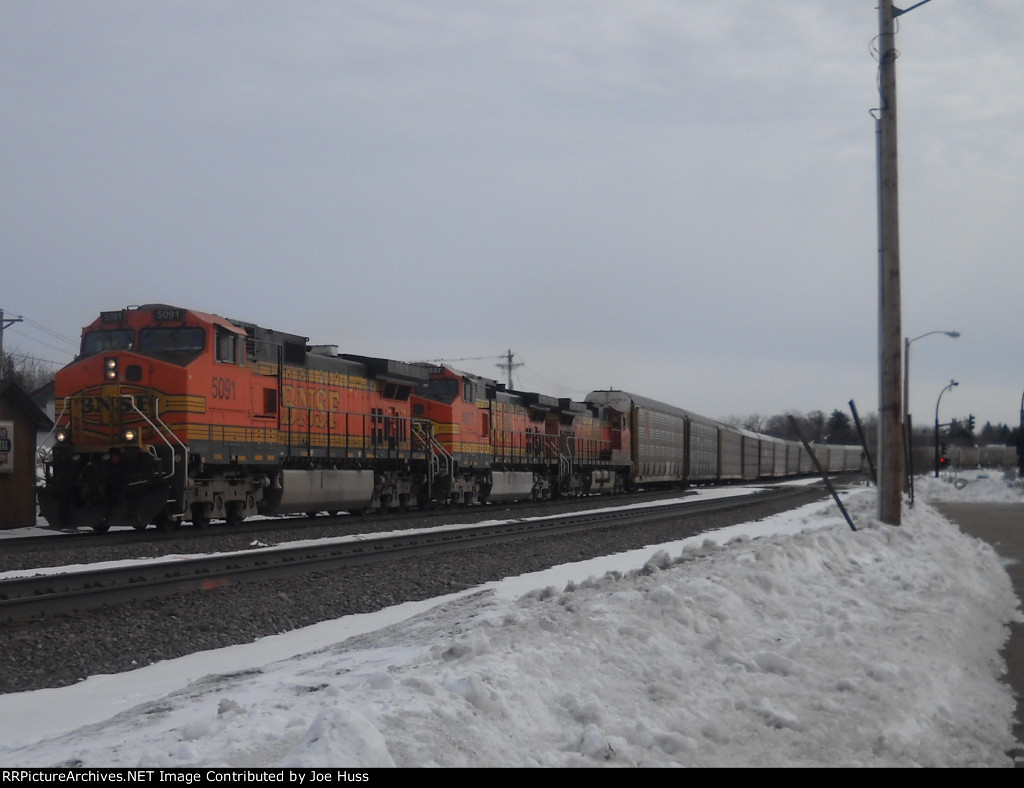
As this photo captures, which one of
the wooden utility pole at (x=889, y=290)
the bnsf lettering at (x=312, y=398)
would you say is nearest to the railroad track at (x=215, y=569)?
the bnsf lettering at (x=312, y=398)

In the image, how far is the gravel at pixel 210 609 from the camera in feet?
23.7

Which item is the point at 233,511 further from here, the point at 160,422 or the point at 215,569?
the point at 215,569

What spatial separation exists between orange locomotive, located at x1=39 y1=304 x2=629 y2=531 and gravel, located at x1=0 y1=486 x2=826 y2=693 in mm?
1961

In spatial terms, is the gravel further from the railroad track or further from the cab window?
the cab window

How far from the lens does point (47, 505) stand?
55.3 ft

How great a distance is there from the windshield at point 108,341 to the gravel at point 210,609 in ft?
14.5

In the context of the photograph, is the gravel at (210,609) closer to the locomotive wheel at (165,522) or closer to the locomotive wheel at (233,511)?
the locomotive wheel at (165,522)

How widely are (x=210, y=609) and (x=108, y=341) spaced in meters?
10.7

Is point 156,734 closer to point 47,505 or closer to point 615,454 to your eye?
point 47,505

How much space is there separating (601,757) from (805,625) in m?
3.52

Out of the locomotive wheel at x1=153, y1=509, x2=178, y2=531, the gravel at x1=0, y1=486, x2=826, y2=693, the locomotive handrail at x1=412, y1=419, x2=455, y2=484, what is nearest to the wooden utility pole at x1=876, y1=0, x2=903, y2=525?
the gravel at x1=0, y1=486, x2=826, y2=693

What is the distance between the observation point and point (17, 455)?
20172 mm

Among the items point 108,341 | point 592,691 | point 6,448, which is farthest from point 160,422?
point 592,691

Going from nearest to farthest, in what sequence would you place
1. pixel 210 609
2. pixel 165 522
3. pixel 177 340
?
pixel 210 609
pixel 165 522
pixel 177 340
